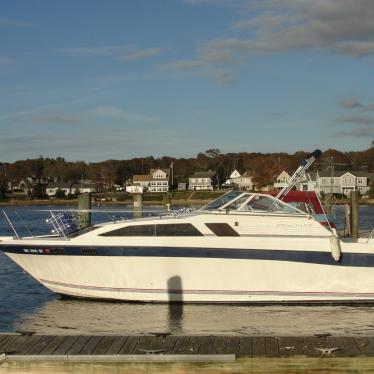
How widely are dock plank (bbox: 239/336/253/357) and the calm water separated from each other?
4.26 meters

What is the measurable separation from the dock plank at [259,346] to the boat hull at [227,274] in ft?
21.3

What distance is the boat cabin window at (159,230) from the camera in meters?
16.9

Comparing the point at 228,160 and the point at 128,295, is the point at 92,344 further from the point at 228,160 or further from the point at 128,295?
the point at 228,160

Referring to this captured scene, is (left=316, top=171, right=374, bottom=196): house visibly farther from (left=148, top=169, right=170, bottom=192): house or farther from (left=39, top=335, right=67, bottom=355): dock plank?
(left=39, top=335, right=67, bottom=355): dock plank

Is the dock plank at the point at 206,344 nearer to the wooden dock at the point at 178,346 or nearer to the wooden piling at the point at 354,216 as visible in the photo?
the wooden dock at the point at 178,346

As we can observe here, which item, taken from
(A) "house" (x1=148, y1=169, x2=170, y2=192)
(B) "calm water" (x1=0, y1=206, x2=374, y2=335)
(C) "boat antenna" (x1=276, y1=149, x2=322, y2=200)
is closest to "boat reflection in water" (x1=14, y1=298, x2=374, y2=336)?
(B) "calm water" (x1=0, y1=206, x2=374, y2=335)

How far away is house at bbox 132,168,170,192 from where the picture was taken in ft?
467

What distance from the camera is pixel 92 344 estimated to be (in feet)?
33.3

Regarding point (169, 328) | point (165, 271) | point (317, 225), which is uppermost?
point (317, 225)

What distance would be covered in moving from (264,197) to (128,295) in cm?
425

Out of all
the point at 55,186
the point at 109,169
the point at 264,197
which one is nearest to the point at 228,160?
the point at 109,169

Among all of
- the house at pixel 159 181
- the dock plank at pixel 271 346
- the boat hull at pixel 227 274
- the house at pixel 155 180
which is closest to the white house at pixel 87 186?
the house at pixel 155 180

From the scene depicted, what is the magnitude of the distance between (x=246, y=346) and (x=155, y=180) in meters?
135

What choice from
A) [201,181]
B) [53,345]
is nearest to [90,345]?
[53,345]
